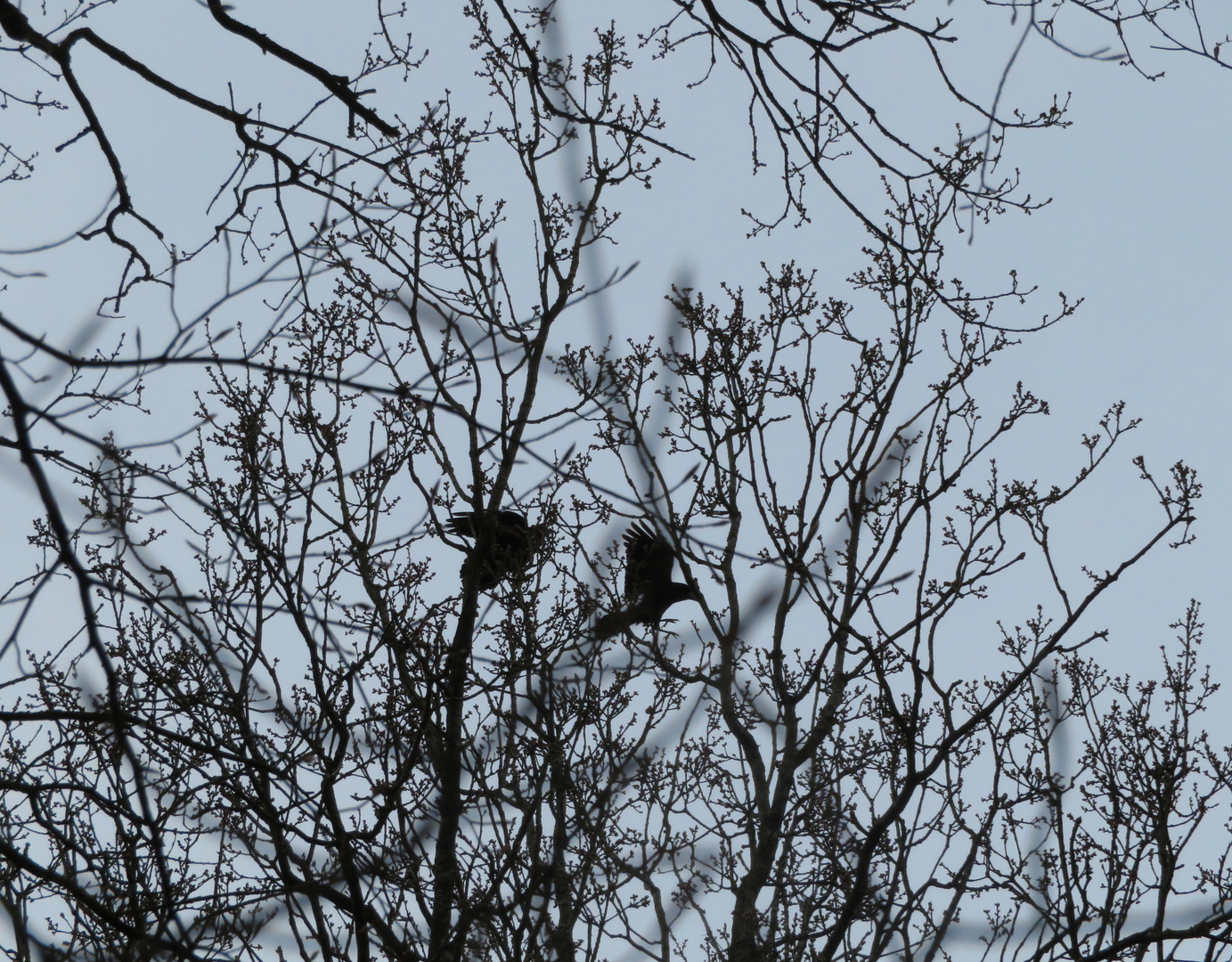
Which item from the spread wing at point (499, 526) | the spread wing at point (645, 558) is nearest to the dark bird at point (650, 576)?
the spread wing at point (645, 558)

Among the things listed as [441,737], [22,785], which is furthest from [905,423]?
[22,785]

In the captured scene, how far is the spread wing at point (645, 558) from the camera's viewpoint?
711 cm

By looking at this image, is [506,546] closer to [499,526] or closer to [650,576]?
[499,526]

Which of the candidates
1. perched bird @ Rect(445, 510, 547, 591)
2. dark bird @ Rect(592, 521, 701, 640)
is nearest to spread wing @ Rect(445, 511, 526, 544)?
perched bird @ Rect(445, 510, 547, 591)

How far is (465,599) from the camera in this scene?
6172mm

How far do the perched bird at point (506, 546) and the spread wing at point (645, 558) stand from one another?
3.00 feet

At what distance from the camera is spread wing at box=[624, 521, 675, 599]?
7.11 metres

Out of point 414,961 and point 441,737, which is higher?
point 441,737

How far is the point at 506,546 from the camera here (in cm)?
648

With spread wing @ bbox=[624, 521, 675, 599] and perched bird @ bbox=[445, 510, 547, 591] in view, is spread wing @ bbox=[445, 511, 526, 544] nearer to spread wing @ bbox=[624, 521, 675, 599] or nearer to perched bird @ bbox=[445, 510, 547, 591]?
perched bird @ bbox=[445, 510, 547, 591]

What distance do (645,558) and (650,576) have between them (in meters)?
0.34

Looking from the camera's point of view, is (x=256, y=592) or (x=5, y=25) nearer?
(x=5, y=25)

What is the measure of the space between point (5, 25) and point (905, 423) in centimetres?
549

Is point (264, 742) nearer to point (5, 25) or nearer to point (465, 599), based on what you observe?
point (465, 599)
